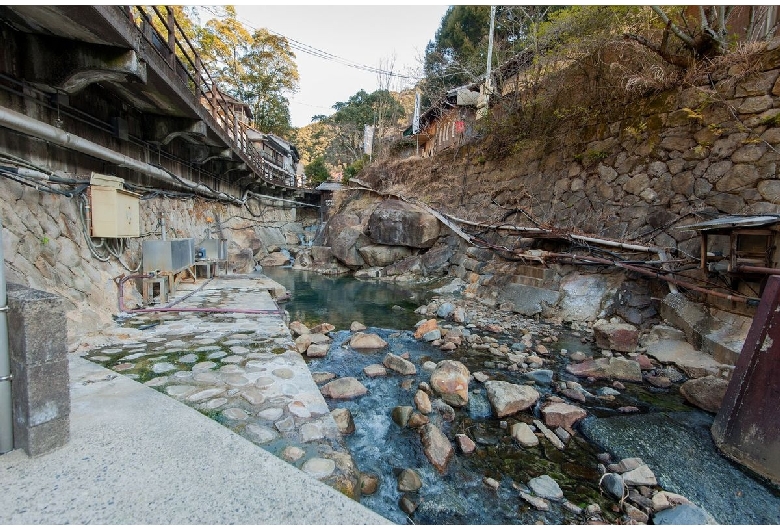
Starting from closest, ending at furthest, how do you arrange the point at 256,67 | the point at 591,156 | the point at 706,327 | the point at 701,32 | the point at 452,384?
the point at 452,384 → the point at 706,327 → the point at 701,32 → the point at 591,156 → the point at 256,67

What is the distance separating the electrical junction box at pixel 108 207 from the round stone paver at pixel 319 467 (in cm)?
558

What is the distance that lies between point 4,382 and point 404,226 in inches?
615

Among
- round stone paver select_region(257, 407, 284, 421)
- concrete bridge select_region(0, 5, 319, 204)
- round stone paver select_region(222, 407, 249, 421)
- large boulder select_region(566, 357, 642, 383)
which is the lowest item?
large boulder select_region(566, 357, 642, 383)

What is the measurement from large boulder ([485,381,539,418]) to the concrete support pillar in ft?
14.4

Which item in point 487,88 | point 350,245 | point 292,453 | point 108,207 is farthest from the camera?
point 350,245

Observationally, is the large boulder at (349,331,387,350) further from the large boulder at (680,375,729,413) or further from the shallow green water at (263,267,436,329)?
the large boulder at (680,375,729,413)

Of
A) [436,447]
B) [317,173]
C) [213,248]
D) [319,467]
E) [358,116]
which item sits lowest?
[436,447]

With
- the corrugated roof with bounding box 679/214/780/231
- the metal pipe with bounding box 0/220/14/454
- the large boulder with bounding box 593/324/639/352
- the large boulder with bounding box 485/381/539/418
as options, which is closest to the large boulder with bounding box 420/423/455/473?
the large boulder with bounding box 485/381/539/418

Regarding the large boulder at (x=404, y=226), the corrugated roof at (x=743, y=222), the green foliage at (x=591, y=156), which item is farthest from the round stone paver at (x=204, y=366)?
the large boulder at (x=404, y=226)

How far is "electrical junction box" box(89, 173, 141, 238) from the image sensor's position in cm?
563

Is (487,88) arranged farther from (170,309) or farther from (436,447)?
(436,447)

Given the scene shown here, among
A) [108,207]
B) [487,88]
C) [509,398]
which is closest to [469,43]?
[487,88]

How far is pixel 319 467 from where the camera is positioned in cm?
263

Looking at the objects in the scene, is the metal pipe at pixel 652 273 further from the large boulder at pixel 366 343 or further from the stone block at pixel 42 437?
the stone block at pixel 42 437
